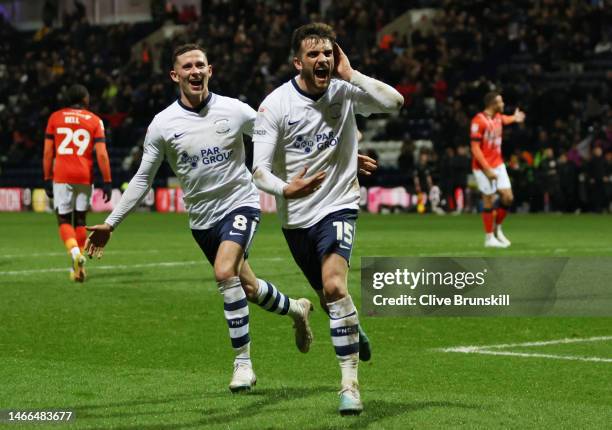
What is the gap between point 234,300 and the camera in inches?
319

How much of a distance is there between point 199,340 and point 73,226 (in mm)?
6073

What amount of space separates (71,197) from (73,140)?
0.71 meters

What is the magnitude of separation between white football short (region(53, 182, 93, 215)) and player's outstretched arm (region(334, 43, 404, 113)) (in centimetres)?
863

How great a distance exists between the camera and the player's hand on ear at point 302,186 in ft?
22.2

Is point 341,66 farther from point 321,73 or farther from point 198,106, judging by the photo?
point 198,106

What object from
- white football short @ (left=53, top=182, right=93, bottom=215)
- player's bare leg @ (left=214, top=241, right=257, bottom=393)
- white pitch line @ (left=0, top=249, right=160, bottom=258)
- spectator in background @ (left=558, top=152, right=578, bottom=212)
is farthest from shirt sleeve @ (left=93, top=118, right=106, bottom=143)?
spectator in background @ (left=558, top=152, right=578, bottom=212)

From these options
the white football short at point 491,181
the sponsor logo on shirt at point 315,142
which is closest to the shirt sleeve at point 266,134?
the sponsor logo on shirt at point 315,142

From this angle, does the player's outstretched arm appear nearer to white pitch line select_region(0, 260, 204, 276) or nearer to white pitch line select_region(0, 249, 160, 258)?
white pitch line select_region(0, 260, 204, 276)

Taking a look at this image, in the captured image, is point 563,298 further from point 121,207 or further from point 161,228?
point 161,228

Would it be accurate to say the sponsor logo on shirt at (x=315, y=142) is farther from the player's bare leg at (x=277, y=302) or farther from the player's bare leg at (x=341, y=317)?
the player's bare leg at (x=277, y=302)

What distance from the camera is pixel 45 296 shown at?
43.9ft

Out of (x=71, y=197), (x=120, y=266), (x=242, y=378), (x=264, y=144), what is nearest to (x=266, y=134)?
(x=264, y=144)

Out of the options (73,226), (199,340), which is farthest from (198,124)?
(73,226)

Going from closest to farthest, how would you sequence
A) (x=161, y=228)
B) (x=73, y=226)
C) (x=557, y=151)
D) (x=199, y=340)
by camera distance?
(x=199, y=340), (x=73, y=226), (x=161, y=228), (x=557, y=151)
